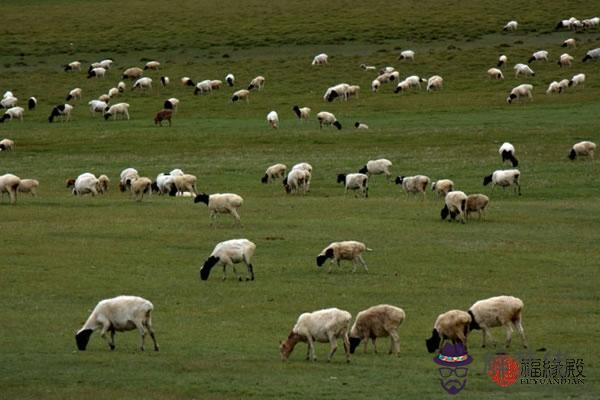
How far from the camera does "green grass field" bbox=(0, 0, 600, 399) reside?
2027 cm

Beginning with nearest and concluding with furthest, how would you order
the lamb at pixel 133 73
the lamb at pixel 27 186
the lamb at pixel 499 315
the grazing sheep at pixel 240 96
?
1. the lamb at pixel 499 315
2. the lamb at pixel 27 186
3. the grazing sheep at pixel 240 96
4. the lamb at pixel 133 73

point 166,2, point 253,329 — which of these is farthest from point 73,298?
point 166,2

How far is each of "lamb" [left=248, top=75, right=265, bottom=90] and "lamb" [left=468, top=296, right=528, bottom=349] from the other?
52.3 meters

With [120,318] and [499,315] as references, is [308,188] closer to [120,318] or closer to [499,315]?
[499,315]

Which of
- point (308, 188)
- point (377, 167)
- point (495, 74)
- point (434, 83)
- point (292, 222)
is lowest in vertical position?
point (292, 222)

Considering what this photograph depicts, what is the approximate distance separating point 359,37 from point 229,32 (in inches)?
432

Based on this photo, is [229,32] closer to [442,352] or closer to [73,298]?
[73,298]

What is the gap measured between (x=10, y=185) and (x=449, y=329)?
2369 cm

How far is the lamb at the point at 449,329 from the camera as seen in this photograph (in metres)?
21.0

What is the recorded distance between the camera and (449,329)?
21047mm

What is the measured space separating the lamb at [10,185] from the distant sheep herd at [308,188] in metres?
0.03

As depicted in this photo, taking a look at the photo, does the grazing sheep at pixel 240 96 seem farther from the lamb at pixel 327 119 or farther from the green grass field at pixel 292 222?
the lamb at pixel 327 119

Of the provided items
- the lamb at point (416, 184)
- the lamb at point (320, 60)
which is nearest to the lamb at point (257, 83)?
the lamb at point (320, 60)

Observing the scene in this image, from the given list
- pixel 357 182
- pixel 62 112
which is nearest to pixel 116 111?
pixel 62 112
